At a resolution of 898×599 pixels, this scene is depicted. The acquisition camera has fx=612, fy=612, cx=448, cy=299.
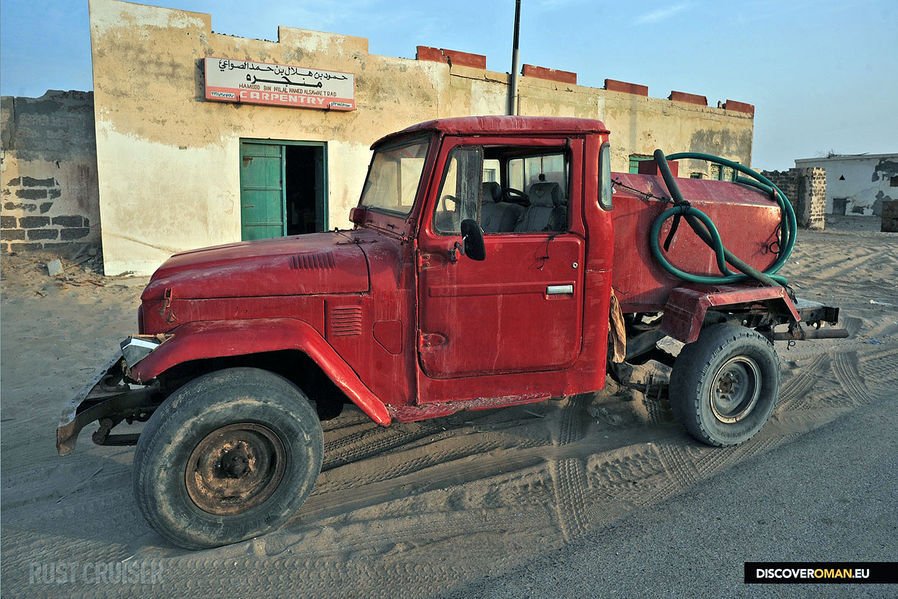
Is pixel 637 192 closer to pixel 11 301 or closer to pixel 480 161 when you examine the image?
pixel 480 161

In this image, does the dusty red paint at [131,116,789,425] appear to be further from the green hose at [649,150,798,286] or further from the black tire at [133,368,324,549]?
the green hose at [649,150,798,286]

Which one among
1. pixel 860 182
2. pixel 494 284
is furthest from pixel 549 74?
pixel 860 182

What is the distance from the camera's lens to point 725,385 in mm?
4242

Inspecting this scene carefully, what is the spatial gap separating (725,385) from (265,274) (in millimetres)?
3145

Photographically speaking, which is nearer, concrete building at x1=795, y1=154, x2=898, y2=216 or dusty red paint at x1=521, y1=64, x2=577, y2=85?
dusty red paint at x1=521, y1=64, x2=577, y2=85

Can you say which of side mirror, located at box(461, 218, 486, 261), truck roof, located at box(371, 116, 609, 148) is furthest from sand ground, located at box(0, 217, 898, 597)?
truck roof, located at box(371, 116, 609, 148)

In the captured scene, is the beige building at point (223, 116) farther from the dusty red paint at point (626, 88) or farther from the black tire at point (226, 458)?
the black tire at point (226, 458)

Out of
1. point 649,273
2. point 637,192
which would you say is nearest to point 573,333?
point 649,273

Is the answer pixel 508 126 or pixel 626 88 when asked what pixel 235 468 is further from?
pixel 626 88

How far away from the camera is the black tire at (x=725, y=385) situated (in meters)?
4.02

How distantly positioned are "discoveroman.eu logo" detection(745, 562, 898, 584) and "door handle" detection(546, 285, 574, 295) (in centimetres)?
160

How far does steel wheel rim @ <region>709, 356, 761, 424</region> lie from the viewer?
4203mm

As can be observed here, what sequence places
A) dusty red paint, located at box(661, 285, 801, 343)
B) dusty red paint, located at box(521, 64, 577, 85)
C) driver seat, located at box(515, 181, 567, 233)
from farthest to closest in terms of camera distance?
dusty red paint, located at box(521, 64, 577, 85) < dusty red paint, located at box(661, 285, 801, 343) < driver seat, located at box(515, 181, 567, 233)

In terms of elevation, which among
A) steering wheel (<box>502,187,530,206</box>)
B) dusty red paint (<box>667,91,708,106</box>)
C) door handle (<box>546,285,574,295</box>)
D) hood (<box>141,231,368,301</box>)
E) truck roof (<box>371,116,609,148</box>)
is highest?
dusty red paint (<box>667,91,708,106</box>)
